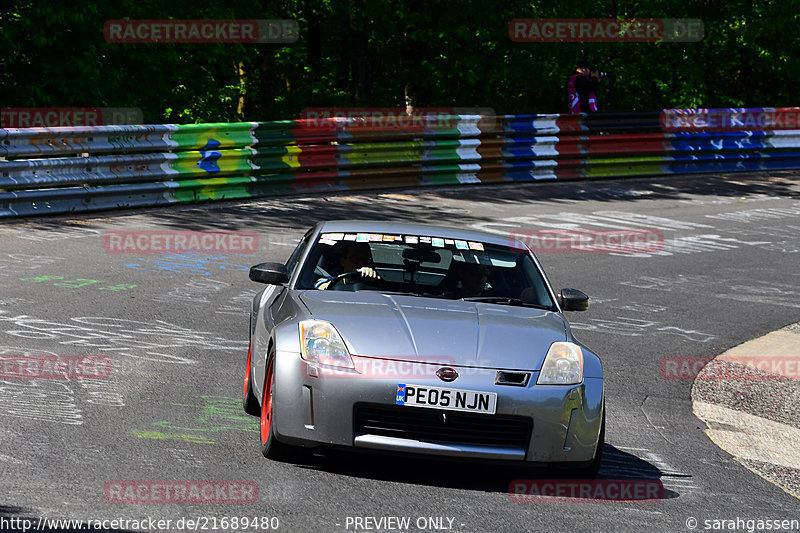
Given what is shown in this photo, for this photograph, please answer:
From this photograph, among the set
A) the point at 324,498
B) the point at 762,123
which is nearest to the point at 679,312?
the point at 324,498

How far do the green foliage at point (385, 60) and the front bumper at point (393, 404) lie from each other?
1520cm

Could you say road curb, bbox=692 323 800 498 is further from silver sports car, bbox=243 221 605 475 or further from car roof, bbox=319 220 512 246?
car roof, bbox=319 220 512 246

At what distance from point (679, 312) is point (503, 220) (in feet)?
Result: 18.2

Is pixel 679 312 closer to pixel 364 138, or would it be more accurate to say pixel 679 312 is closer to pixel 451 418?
pixel 451 418

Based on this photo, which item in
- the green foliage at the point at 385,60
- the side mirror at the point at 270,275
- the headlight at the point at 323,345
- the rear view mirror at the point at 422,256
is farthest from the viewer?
the green foliage at the point at 385,60

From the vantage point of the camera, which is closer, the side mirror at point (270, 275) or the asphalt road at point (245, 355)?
the asphalt road at point (245, 355)

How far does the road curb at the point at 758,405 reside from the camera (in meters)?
7.54

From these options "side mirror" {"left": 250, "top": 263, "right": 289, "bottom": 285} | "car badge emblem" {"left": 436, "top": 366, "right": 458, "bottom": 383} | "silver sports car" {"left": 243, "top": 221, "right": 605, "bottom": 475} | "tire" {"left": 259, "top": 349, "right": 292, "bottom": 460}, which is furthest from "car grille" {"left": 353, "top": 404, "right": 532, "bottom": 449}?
"side mirror" {"left": 250, "top": 263, "right": 289, "bottom": 285}

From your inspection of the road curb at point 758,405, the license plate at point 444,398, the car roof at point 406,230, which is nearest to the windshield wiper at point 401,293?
the car roof at point 406,230

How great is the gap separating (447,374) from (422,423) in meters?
0.27

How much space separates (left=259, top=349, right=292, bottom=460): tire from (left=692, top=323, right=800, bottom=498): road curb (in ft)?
9.27

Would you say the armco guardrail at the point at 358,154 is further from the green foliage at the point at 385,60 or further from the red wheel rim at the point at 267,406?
the red wheel rim at the point at 267,406

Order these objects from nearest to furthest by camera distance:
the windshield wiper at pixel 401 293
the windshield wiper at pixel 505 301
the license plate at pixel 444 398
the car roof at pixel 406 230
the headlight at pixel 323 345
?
1. the license plate at pixel 444 398
2. the headlight at pixel 323 345
3. the windshield wiper at pixel 401 293
4. the windshield wiper at pixel 505 301
5. the car roof at pixel 406 230

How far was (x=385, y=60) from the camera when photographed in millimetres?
28328
